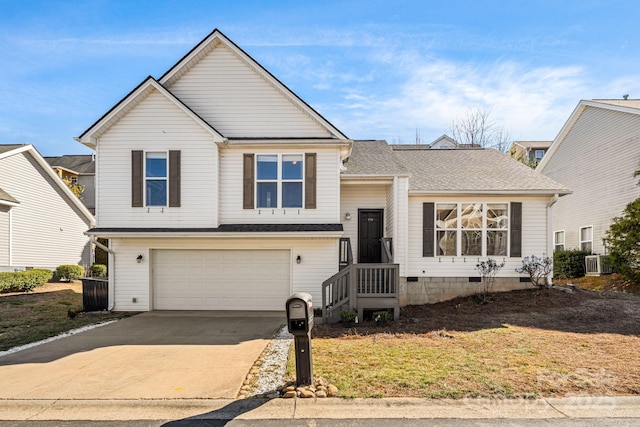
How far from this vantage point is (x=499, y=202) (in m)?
12.6

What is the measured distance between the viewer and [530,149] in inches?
1384

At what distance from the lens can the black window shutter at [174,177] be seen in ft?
38.6

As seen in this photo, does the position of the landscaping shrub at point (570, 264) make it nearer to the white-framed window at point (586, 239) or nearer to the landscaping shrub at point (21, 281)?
the white-framed window at point (586, 239)

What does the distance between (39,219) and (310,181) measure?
15.6m

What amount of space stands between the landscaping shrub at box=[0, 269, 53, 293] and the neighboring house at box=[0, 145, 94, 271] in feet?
4.55

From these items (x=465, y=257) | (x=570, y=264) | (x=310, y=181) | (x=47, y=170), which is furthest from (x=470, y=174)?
(x=47, y=170)

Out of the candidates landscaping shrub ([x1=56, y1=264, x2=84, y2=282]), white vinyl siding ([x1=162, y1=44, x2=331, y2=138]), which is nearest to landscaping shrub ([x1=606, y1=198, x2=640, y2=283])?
white vinyl siding ([x1=162, y1=44, x2=331, y2=138])

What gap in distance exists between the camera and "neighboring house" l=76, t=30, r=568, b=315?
11805mm

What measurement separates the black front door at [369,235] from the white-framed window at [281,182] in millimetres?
2643

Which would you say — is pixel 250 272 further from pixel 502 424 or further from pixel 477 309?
pixel 502 424

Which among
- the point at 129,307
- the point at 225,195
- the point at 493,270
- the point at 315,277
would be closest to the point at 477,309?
the point at 493,270

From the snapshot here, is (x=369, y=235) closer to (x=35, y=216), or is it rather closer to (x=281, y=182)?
(x=281, y=182)

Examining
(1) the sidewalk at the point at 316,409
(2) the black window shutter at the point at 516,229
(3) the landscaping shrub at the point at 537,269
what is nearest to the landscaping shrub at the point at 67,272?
(1) the sidewalk at the point at 316,409

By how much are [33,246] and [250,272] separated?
13.2 m
